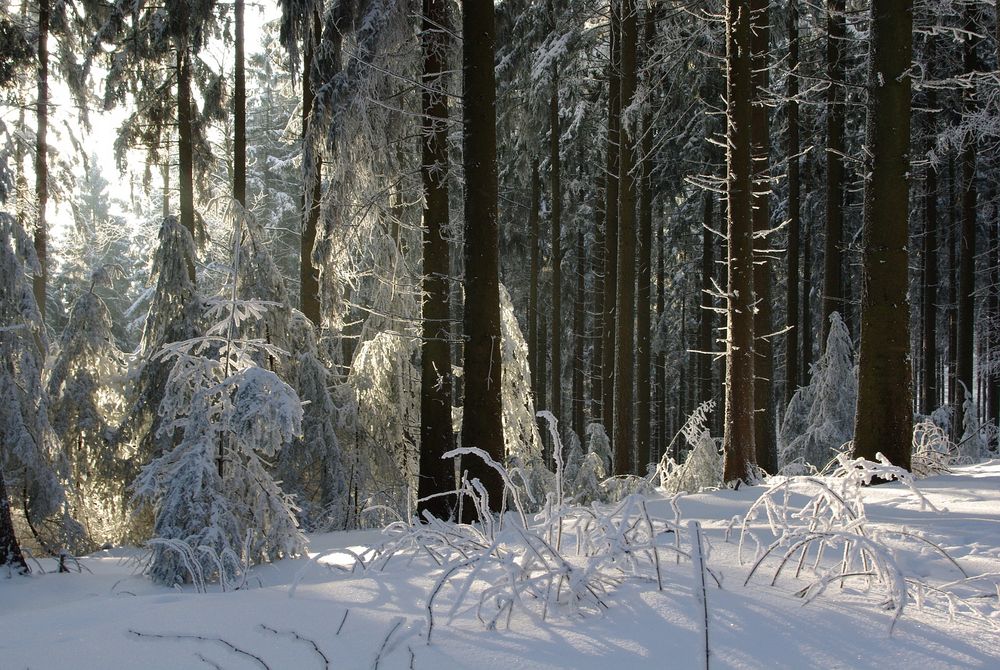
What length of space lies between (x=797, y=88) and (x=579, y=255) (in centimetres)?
958

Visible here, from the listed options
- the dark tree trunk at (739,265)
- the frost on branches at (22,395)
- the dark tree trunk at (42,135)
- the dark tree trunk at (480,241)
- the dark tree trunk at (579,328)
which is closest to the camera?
the dark tree trunk at (480,241)

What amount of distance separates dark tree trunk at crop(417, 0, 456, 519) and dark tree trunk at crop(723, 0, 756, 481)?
330 cm

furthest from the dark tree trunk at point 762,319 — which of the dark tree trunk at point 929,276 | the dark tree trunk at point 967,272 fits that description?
the dark tree trunk at point 929,276

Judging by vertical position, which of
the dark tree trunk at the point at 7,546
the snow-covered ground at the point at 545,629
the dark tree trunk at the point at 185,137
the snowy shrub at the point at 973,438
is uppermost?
the dark tree trunk at the point at 185,137

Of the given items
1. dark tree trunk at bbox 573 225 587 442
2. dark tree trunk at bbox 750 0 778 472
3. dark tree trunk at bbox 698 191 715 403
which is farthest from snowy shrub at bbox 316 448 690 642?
dark tree trunk at bbox 573 225 587 442

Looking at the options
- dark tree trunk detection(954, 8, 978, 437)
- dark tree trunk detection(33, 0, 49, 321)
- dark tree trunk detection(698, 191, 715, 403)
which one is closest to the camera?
dark tree trunk detection(33, 0, 49, 321)

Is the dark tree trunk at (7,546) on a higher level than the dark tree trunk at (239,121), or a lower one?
lower

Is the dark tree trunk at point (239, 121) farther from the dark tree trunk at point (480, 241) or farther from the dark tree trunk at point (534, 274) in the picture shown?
the dark tree trunk at point (534, 274)

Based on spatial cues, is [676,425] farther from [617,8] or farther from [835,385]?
[617,8]

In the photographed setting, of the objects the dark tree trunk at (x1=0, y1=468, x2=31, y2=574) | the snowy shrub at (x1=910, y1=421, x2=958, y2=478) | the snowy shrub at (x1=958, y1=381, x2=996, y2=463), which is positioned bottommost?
the snowy shrub at (x1=958, y1=381, x2=996, y2=463)

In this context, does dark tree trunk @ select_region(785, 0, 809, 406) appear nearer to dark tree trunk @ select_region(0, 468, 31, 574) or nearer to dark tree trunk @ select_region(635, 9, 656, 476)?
dark tree trunk @ select_region(635, 9, 656, 476)

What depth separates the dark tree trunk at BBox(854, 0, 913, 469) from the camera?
6586mm

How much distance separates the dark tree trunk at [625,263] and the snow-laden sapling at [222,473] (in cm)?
837

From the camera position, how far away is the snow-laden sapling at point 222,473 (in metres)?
5.15
